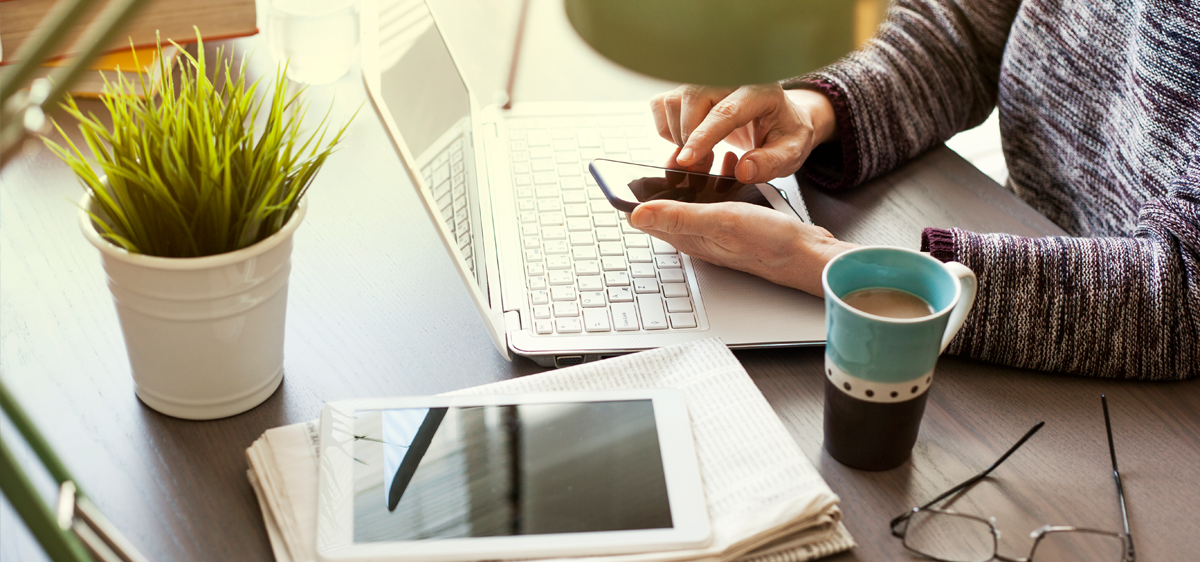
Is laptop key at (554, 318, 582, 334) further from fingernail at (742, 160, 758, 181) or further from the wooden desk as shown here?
fingernail at (742, 160, 758, 181)

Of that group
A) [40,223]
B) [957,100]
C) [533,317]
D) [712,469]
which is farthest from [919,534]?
[40,223]

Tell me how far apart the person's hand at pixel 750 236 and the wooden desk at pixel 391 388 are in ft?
0.22

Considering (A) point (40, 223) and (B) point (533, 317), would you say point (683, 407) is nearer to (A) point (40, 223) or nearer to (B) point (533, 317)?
(B) point (533, 317)

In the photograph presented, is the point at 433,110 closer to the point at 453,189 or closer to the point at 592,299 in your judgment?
the point at 453,189

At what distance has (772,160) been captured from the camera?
0.84m

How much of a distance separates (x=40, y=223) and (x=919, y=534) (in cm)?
74

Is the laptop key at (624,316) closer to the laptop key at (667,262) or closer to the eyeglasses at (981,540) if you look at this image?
the laptop key at (667,262)

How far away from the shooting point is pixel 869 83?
91 centimetres

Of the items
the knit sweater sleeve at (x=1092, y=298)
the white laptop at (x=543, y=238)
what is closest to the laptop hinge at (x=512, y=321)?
the white laptop at (x=543, y=238)

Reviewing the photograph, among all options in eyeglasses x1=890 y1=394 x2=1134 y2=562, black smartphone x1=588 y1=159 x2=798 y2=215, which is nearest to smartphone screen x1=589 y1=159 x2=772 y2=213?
black smartphone x1=588 y1=159 x2=798 y2=215

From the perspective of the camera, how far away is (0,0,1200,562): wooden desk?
551 mm

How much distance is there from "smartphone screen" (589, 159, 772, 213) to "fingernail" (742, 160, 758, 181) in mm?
12

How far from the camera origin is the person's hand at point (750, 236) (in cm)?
71

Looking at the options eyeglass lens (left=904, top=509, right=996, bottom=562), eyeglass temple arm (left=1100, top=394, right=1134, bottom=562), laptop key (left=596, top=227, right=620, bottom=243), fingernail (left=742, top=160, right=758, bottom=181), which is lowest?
eyeglass temple arm (left=1100, top=394, right=1134, bottom=562)
